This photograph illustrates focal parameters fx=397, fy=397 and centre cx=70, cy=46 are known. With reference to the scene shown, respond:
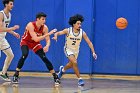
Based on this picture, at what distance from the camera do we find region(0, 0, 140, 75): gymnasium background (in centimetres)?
1069

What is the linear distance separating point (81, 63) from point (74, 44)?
1901 millimetres

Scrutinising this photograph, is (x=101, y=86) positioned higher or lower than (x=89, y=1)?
lower

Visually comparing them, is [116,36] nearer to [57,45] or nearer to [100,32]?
[100,32]

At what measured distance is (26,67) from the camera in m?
11.2

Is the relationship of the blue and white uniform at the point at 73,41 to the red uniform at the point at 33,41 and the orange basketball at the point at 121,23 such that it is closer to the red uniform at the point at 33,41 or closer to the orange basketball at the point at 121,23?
the red uniform at the point at 33,41

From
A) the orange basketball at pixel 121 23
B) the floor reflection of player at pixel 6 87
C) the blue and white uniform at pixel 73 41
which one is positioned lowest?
the floor reflection of player at pixel 6 87

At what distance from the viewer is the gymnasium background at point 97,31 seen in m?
10.7

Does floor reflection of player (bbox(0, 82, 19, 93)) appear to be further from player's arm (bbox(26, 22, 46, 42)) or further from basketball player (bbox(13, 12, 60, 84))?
player's arm (bbox(26, 22, 46, 42))

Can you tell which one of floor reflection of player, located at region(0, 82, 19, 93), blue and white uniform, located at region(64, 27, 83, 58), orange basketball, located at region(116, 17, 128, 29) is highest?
orange basketball, located at region(116, 17, 128, 29)

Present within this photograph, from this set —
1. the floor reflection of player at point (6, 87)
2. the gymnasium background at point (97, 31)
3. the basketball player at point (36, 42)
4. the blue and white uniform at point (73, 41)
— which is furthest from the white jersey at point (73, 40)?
the gymnasium background at point (97, 31)

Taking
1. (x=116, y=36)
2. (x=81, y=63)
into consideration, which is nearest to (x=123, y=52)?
(x=116, y=36)

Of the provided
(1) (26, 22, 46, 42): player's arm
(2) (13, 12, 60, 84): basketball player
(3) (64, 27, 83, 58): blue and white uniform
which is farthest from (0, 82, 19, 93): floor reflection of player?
(3) (64, 27, 83, 58): blue and white uniform

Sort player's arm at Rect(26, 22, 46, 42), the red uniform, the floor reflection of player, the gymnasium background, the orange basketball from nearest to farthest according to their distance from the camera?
the floor reflection of player
player's arm at Rect(26, 22, 46, 42)
the red uniform
the orange basketball
the gymnasium background

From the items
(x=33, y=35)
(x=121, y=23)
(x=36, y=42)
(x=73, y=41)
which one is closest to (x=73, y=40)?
(x=73, y=41)
